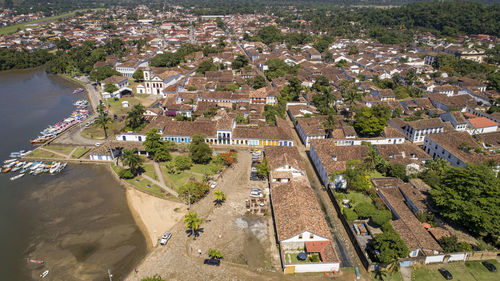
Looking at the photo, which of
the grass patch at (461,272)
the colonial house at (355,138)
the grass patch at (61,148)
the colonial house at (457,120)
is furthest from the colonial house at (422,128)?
the grass patch at (61,148)

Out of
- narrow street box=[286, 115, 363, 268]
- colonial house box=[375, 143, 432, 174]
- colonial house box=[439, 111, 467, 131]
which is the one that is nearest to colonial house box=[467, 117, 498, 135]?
colonial house box=[439, 111, 467, 131]

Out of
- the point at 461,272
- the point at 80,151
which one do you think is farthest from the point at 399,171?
the point at 80,151

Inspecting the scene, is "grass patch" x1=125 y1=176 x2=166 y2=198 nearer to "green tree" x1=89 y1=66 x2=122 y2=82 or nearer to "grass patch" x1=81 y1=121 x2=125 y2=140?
"grass patch" x1=81 y1=121 x2=125 y2=140

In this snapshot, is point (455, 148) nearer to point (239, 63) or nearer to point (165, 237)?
point (165, 237)

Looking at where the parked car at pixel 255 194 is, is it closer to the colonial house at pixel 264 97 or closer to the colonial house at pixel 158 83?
the colonial house at pixel 264 97

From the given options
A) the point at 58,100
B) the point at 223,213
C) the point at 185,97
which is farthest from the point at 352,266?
the point at 58,100

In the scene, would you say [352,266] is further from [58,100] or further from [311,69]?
[58,100]
